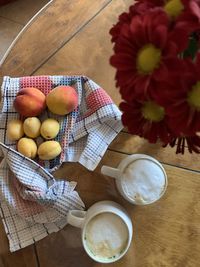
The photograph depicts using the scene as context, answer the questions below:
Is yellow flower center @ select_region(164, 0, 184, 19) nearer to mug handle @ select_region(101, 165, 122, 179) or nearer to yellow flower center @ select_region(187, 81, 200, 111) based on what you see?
yellow flower center @ select_region(187, 81, 200, 111)

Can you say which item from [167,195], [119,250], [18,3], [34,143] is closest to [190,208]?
[167,195]

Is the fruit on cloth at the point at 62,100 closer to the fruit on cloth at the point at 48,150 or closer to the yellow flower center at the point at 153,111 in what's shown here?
the fruit on cloth at the point at 48,150

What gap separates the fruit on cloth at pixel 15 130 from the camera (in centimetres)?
73

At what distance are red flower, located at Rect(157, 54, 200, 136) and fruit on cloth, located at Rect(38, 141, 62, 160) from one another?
329 mm

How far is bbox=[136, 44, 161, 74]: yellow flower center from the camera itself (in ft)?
1.41

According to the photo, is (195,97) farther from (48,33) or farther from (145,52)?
(48,33)

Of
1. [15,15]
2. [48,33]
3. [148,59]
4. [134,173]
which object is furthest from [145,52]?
[15,15]

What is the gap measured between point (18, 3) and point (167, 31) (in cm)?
138

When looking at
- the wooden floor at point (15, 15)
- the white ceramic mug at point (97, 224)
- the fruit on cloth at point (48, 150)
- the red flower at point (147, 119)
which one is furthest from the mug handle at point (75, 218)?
the wooden floor at point (15, 15)

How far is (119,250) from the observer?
2.16 ft

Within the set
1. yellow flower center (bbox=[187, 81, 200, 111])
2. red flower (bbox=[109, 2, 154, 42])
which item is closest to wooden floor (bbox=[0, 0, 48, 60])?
red flower (bbox=[109, 2, 154, 42])

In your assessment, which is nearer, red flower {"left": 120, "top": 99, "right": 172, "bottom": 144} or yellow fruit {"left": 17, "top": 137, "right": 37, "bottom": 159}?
red flower {"left": 120, "top": 99, "right": 172, "bottom": 144}

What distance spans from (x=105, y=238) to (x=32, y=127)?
9.2 inches

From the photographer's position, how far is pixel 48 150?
28.0 inches
